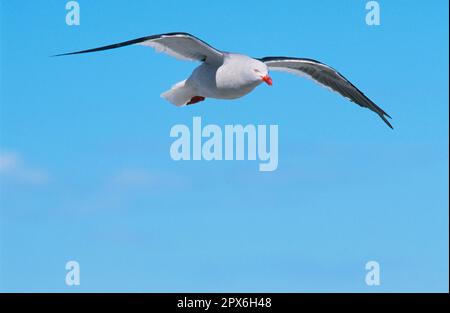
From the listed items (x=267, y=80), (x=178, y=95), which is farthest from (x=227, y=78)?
(x=178, y=95)

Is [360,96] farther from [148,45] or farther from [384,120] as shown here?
[148,45]

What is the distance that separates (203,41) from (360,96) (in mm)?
3953

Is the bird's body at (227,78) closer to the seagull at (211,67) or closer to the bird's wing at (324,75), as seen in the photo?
the seagull at (211,67)

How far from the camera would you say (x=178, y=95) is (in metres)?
11.0

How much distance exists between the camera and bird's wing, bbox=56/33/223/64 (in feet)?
31.3

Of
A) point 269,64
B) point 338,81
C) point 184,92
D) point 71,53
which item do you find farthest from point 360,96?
point 71,53

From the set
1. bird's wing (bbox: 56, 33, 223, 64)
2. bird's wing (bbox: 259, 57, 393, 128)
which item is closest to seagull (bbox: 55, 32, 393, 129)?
bird's wing (bbox: 56, 33, 223, 64)

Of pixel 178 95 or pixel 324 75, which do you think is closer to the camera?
pixel 178 95

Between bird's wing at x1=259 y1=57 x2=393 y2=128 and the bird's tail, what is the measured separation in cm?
116

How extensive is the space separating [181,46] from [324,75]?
3154mm

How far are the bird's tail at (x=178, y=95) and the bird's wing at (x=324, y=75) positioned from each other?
1158 mm

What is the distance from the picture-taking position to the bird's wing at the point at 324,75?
11742mm

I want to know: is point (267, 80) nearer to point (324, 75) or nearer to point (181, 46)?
point (181, 46)

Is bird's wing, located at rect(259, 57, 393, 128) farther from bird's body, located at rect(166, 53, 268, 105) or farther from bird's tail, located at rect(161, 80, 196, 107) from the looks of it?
bird's body, located at rect(166, 53, 268, 105)
